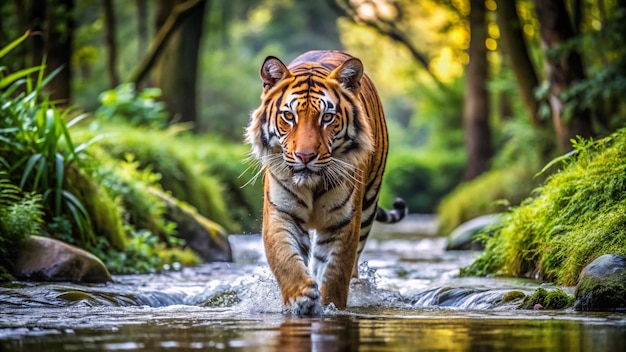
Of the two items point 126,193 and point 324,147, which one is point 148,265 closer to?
point 126,193

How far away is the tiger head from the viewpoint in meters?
6.76

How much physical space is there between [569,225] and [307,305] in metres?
2.79

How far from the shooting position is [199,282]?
9602 millimetres

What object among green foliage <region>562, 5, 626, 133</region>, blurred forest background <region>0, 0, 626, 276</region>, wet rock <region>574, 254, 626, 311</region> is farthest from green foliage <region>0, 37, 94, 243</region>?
green foliage <region>562, 5, 626, 133</region>

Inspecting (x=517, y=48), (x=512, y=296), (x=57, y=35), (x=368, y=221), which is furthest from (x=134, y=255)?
(x=517, y=48)

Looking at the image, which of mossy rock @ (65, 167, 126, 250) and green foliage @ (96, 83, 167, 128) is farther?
green foliage @ (96, 83, 167, 128)

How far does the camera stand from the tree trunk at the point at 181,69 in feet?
68.2

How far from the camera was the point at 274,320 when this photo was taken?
604 cm

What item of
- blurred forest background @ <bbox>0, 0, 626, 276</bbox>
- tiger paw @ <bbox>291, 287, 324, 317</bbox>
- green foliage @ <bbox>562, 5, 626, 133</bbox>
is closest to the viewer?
tiger paw @ <bbox>291, 287, 324, 317</bbox>

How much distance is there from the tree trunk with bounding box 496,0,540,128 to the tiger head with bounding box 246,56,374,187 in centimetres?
919

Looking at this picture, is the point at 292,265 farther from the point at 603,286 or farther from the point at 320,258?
the point at 603,286

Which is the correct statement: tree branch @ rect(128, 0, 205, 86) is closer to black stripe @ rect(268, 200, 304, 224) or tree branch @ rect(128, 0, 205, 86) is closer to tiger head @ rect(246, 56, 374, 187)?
tiger head @ rect(246, 56, 374, 187)

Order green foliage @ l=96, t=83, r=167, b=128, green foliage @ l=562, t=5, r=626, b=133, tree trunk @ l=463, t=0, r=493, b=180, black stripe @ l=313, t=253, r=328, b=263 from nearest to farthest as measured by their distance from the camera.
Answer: black stripe @ l=313, t=253, r=328, b=263 → green foliage @ l=562, t=5, r=626, b=133 → green foliage @ l=96, t=83, r=167, b=128 → tree trunk @ l=463, t=0, r=493, b=180

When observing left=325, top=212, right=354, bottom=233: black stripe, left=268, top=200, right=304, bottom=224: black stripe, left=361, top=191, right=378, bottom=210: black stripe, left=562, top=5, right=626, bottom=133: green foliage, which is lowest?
left=325, top=212, right=354, bottom=233: black stripe
